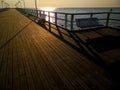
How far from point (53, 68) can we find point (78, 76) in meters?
0.84

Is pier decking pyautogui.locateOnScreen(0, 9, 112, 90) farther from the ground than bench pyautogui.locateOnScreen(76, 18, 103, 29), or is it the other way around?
bench pyautogui.locateOnScreen(76, 18, 103, 29)

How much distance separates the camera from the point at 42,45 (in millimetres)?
5535

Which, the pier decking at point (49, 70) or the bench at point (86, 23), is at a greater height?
the bench at point (86, 23)

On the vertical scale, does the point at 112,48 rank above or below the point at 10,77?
above

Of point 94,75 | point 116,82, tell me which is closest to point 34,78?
point 94,75

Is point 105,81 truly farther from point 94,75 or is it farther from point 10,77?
point 10,77

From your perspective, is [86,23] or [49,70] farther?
[86,23]

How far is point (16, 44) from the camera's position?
574 cm

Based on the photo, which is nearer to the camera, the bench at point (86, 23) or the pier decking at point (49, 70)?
the pier decking at point (49, 70)

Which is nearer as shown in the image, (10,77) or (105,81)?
(105,81)

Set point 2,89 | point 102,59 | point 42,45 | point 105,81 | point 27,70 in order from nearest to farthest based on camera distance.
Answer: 1. point 2,89
2. point 105,81
3. point 27,70
4. point 102,59
5. point 42,45

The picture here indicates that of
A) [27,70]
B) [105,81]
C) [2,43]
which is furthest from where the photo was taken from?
[2,43]

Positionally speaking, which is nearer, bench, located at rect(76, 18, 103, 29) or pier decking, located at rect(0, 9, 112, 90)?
pier decking, located at rect(0, 9, 112, 90)

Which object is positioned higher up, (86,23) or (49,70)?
(86,23)
